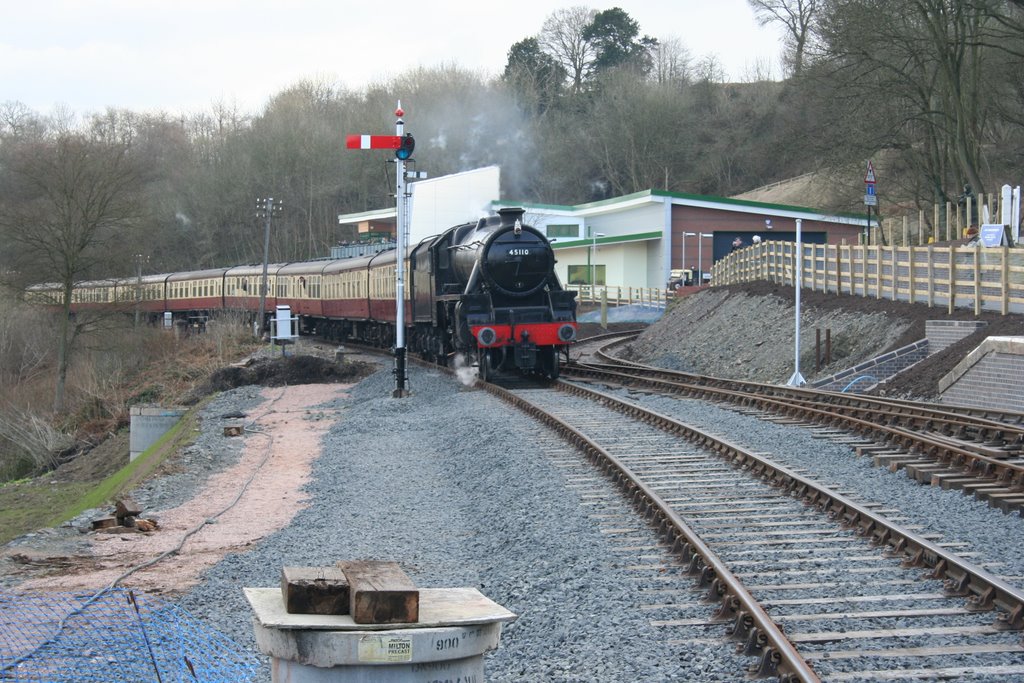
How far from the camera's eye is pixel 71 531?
38.0 feet

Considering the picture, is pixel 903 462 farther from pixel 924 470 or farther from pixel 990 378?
pixel 990 378

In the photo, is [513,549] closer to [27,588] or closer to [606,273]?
[27,588]

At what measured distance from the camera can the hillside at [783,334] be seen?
66.0ft

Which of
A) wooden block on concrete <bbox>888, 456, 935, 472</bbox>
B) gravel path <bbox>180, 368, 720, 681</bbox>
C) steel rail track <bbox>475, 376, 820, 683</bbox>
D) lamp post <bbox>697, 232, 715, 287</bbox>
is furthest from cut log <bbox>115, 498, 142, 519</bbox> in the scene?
lamp post <bbox>697, 232, 715, 287</bbox>

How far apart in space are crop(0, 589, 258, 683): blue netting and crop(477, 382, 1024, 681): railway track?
272cm

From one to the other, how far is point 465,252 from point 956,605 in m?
16.7

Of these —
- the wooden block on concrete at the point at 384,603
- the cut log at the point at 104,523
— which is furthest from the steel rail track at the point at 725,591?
the cut log at the point at 104,523

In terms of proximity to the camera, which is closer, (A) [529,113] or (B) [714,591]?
(B) [714,591]

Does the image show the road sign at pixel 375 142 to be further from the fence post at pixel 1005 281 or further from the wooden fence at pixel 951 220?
the wooden fence at pixel 951 220

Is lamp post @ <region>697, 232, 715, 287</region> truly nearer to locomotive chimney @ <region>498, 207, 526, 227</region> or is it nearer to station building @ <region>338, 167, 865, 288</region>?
station building @ <region>338, 167, 865, 288</region>

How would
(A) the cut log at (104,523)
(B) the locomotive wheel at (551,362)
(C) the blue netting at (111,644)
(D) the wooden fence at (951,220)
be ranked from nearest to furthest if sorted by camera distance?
(C) the blue netting at (111,644) < (A) the cut log at (104,523) < (B) the locomotive wheel at (551,362) < (D) the wooden fence at (951,220)

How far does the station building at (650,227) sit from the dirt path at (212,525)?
38.9m

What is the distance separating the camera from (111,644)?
22.3ft

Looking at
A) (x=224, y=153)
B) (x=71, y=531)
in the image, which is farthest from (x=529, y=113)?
(x=71, y=531)
